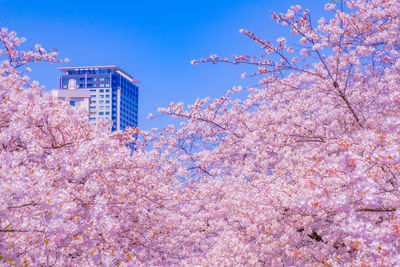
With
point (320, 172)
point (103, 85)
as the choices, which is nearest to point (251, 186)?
point (320, 172)

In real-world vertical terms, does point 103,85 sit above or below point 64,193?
above

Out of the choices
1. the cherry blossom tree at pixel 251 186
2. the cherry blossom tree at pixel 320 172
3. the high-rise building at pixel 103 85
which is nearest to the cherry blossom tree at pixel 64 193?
the cherry blossom tree at pixel 251 186

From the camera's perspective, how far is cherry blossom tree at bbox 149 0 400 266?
435 cm

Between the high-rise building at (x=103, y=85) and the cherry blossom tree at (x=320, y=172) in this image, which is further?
the high-rise building at (x=103, y=85)

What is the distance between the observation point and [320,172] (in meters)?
4.89

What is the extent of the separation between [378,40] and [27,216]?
799 cm

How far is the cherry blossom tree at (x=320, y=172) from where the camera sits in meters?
4.35

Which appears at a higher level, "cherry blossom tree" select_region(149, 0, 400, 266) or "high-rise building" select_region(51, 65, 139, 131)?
"high-rise building" select_region(51, 65, 139, 131)

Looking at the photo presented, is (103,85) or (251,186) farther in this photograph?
(103,85)

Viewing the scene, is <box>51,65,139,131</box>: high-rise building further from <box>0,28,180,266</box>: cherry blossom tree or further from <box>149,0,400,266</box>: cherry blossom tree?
<box>0,28,180,266</box>: cherry blossom tree

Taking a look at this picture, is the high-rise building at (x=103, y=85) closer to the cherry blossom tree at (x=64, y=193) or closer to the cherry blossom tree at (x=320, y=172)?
the cherry blossom tree at (x=320, y=172)

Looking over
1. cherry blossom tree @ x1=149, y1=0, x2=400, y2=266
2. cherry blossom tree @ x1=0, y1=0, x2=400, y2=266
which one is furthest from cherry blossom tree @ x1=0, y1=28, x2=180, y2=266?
cherry blossom tree @ x1=149, y1=0, x2=400, y2=266

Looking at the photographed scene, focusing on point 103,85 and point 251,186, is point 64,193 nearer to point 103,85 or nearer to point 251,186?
point 251,186

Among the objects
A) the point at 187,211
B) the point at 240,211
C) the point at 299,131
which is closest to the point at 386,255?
the point at 240,211
